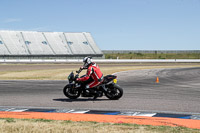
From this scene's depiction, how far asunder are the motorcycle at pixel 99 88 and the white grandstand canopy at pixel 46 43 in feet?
210

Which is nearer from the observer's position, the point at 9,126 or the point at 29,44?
the point at 9,126

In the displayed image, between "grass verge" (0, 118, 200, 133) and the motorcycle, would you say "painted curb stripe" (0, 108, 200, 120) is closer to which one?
"grass verge" (0, 118, 200, 133)

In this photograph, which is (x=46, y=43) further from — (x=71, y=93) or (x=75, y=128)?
(x=75, y=128)

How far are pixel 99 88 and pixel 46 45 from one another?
70.7 metres

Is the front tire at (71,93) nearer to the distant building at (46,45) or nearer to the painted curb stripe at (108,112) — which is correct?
the painted curb stripe at (108,112)

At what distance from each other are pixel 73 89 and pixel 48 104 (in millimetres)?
1392

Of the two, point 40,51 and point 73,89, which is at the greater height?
point 40,51

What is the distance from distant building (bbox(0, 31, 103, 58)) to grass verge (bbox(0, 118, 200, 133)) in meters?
67.7

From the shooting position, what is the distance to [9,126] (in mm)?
7094

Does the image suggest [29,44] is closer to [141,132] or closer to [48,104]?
[48,104]

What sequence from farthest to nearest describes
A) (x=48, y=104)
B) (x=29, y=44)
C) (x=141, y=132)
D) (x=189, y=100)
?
(x=29, y=44), (x=189, y=100), (x=48, y=104), (x=141, y=132)

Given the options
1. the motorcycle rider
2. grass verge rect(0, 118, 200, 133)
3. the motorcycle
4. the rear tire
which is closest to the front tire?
the motorcycle

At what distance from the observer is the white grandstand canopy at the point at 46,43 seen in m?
76.3

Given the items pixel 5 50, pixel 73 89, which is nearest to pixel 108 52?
pixel 5 50
